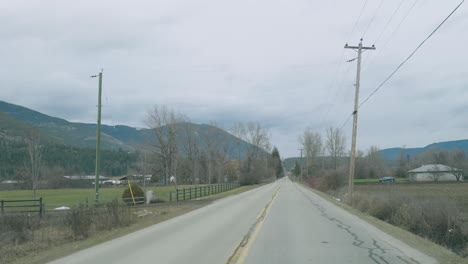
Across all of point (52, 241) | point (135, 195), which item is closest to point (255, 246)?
point (52, 241)

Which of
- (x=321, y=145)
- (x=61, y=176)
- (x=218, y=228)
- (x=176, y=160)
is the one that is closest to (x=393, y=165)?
(x=321, y=145)

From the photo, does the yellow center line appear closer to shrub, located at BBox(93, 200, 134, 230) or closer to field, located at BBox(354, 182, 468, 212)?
shrub, located at BBox(93, 200, 134, 230)

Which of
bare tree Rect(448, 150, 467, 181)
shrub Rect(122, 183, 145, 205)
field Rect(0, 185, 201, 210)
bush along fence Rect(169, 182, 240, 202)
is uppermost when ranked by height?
bare tree Rect(448, 150, 467, 181)

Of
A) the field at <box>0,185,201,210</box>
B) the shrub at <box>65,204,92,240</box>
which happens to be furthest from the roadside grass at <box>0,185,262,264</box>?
the field at <box>0,185,201,210</box>

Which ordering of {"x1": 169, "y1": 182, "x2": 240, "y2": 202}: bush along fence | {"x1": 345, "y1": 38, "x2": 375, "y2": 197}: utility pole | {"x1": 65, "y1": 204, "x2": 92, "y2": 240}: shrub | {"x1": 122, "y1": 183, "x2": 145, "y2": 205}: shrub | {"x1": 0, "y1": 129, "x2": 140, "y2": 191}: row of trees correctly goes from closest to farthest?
{"x1": 65, "y1": 204, "x2": 92, "y2": 240}: shrub < {"x1": 345, "y1": 38, "x2": 375, "y2": 197}: utility pole < {"x1": 122, "y1": 183, "x2": 145, "y2": 205}: shrub < {"x1": 169, "y1": 182, "x2": 240, "y2": 202}: bush along fence < {"x1": 0, "y1": 129, "x2": 140, "y2": 191}: row of trees

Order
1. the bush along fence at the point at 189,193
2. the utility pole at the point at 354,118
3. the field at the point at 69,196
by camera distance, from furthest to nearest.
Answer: the bush along fence at the point at 189,193 → the field at the point at 69,196 → the utility pole at the point at 354,118

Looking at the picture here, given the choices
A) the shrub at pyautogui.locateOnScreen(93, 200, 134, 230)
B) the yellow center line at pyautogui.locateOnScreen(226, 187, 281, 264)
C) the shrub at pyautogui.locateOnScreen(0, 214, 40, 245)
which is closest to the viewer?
the yellow center line at pyautogui.locateOnScreen(226, 187, 281, 264)

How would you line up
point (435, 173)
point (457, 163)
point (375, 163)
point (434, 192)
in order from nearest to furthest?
point (434, 192) < point (435, 173) < point (457, 163) < point (375, 163)

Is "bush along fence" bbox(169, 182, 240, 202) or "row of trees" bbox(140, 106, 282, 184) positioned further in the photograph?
"row of trees" bbox(140, 106, 282, 184)

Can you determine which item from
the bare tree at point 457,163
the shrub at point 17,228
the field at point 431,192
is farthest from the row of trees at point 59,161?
the bare tree at point 457,163

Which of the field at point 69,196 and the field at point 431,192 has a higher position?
the field at point 431,192

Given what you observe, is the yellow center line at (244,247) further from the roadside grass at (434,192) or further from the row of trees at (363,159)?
the row of trees at (363,159)

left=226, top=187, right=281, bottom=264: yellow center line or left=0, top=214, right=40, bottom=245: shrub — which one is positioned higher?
left=226, top=187, right=281, bottom=264: yellow center line

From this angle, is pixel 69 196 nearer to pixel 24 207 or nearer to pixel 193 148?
pixel 24 207
